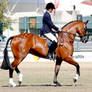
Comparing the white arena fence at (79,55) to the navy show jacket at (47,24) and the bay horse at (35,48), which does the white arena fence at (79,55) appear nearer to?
the bay horse at (35,48)

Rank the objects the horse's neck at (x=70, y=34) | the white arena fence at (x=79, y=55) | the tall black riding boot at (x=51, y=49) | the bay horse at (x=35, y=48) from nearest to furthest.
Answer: the bay horse at (x=35, y=48) → the tall black riding boot at (x=51, y=49) → the horse's neck at (x=70, y=34) → the white arena fence at (x=79, y=55)

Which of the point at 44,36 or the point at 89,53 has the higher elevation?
the point at 44,36

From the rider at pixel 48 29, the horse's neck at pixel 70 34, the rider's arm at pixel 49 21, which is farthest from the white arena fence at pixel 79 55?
the rider's arm at pixel 49 21

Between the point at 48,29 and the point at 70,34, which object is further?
the point at 70,34


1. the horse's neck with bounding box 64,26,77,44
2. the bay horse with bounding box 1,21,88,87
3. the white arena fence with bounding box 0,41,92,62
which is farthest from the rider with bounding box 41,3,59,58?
the white arena fence with bounding box 0,41,92,62

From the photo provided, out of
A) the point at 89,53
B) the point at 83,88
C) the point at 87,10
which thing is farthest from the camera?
the point at 87,10

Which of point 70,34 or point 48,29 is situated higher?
point 48,29

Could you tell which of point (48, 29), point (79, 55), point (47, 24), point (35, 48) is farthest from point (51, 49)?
point (79, 55)

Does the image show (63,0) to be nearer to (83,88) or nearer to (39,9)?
(39,9)

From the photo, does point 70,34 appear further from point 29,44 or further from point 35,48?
point 29,44

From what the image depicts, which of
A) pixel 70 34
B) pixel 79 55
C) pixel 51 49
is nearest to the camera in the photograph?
pixel 51 49

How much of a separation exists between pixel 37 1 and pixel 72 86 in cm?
4838

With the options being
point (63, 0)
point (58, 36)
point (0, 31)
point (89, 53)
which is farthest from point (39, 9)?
point (58, 36)

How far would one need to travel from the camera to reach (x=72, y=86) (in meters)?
13.2
